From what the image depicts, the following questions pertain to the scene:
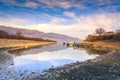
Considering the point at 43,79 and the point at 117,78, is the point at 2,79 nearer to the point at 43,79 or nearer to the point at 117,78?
the point at 43,79

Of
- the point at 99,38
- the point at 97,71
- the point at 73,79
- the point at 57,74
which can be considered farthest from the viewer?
the point at 99,38

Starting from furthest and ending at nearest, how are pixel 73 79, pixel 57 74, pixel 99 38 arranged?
pixel 99 38 < pixel 57 74 < pixel 73 79

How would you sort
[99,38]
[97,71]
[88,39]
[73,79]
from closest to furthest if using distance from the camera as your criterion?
[73,79], [97,71], [99,38], [88,39]

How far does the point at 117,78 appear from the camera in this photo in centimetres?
1513

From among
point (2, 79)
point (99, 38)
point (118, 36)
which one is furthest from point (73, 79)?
point (99, 38)

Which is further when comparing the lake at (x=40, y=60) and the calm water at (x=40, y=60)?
the calm water at (x=40, y=60)

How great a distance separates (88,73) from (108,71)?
→ 6.51 feet

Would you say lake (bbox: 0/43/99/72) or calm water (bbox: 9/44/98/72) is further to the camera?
calm water (bbox: 9/44/98/72)

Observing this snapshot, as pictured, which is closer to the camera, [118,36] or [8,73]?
[8,73]

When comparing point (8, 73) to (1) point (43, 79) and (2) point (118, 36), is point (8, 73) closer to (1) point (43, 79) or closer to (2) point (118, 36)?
(1) point (43, 79)

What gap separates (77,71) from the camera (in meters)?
16.2

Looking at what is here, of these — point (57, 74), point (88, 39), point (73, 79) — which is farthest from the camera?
point (88, 39)

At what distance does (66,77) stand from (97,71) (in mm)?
3092

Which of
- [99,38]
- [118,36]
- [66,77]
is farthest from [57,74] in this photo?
[99,38]
